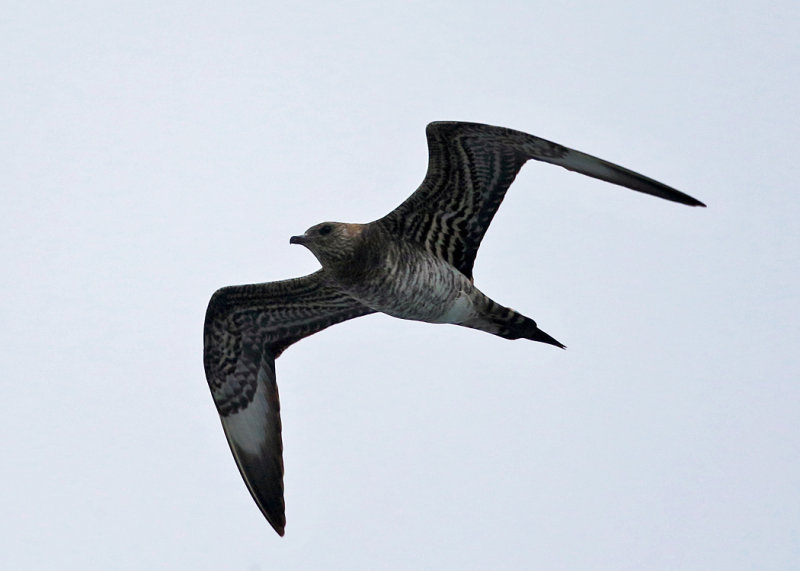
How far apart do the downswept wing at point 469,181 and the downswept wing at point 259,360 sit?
1.33 meters

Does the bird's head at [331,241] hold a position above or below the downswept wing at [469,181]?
below

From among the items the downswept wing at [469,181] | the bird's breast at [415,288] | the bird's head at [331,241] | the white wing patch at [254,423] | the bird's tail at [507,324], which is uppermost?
the downswept wing at [469,181]

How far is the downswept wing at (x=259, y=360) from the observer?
Result: 1273 cm

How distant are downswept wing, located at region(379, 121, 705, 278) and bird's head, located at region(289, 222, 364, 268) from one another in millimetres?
470

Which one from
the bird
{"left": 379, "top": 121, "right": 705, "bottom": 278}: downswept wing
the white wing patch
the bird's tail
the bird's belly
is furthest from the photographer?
the white wing patch

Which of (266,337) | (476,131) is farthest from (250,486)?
(476,131)

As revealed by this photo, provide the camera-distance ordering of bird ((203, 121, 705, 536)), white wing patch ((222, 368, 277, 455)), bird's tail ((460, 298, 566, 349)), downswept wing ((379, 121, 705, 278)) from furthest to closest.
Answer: white wing patch ((222, 368, 277, 455))
bird's tail ((460, 298, 566, 349))
bird ((203, 121, 705, 536))
downswept wing ((379, 121, 705, 278))

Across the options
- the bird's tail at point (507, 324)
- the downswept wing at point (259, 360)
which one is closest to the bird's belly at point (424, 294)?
the bird's tail at point (507, 324)

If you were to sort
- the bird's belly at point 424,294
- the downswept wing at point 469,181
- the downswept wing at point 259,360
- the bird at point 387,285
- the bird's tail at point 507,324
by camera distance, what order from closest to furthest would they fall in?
the downswept wing at point 469,181
the bird at point 387,285
the bird's belly at point 424,294
the bird's tail at point 507,324
the downswept wing at point 259,360

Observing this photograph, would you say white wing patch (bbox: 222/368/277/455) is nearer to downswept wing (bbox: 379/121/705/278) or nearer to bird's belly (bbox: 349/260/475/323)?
bird's belly (bbox: 349/260/475/323)

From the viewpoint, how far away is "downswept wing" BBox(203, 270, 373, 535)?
1273 centimetres

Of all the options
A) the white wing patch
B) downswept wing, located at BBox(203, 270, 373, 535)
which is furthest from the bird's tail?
the white wing patch

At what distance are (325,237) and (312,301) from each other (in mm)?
1466

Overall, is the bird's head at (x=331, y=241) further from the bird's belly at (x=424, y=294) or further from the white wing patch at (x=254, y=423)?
the white wing patch at (x=254, y=423)
